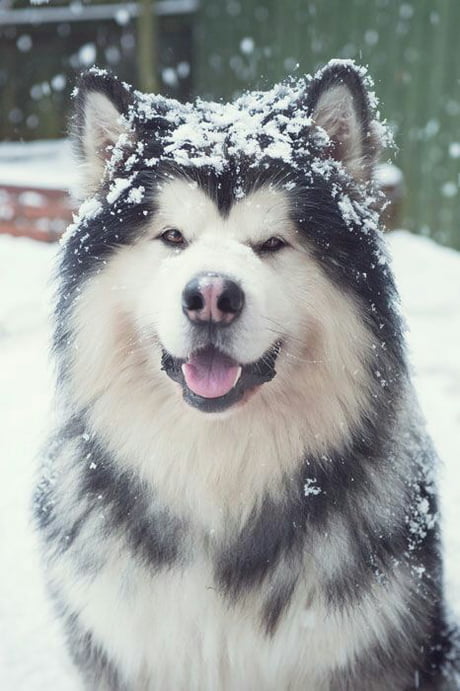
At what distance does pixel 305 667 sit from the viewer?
80.9 inches

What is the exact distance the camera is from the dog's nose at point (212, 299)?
1.69m

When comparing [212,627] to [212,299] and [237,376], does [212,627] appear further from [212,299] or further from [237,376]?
[212,299]

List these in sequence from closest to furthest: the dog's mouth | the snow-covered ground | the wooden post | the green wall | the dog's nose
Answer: the dog's nose < the dog's mouth < the snow-covered ground < the green wall < the wooden post

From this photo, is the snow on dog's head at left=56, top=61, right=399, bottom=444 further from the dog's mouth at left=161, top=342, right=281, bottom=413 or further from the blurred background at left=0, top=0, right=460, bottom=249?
the blurred background at left=0, top=0, right=460, bottom=249

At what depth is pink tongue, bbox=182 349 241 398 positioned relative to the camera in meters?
1.85

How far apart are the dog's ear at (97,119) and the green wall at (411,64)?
4.01 m

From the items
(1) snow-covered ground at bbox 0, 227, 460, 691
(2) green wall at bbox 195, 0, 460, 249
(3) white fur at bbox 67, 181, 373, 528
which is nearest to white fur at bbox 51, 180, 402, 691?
(3) white fur at bbox 67, 181, 373, 528

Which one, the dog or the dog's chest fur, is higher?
the dog

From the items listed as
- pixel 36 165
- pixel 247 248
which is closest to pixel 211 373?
pixel 247 248

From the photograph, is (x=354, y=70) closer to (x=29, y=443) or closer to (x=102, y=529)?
(x=102, y=529)

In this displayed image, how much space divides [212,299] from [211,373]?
0.72ft

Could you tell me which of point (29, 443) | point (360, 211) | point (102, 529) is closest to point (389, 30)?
point (29, 443)

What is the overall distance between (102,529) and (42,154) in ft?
22.8

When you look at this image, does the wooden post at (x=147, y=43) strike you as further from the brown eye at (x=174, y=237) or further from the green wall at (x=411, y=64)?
the brown eye at (x=174, y=237)
